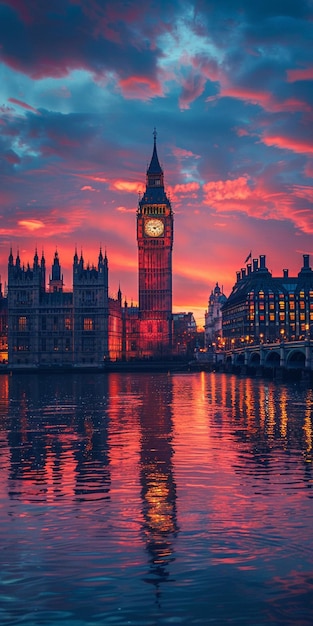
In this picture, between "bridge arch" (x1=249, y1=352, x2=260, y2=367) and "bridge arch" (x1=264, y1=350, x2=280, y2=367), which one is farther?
"bridge arch" (x1=249, y1=352, x2=260, y2=367)

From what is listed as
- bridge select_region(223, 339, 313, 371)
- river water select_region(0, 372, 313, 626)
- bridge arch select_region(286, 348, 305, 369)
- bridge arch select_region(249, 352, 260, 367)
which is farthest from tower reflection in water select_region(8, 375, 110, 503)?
bridge arch select_region(249, 352, 260, 367)

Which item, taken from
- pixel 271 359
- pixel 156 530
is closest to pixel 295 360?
pixel 271 359

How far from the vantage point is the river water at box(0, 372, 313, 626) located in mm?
14734

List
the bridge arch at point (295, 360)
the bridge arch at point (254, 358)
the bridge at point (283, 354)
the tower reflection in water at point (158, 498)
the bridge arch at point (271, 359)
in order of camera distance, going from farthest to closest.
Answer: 1. the bridge arch at point (254, 358)
2. the bridge arch at point (271, 359)
3. the bridge arch at point (295, 360)
4. the bridge at point (283, 354)
5. the tower reflection in water at point (158, 498)

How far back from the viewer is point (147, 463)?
31828mm

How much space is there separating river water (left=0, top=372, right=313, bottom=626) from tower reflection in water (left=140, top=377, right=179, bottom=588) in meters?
0.06

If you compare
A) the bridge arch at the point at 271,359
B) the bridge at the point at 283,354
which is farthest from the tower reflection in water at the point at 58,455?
the bridge arch at the point at 271,359

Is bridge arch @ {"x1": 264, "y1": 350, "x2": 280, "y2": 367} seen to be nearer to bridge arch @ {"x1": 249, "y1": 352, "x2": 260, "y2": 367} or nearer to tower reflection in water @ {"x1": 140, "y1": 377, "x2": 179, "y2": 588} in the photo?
bridge arch @ {"x1": 249, "y1": 352, "x2": 260, "y2": 367}

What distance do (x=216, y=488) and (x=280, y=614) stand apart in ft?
38.6

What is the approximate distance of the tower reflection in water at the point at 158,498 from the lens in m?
17.6

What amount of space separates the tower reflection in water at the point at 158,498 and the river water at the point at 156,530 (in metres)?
0.06

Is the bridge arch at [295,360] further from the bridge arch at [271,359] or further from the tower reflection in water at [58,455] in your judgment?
the tower reflection in water at [58,455]

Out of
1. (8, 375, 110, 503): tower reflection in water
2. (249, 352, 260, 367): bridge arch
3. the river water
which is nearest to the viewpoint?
the river water

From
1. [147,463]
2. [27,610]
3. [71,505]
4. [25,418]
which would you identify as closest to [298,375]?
[25,418]
